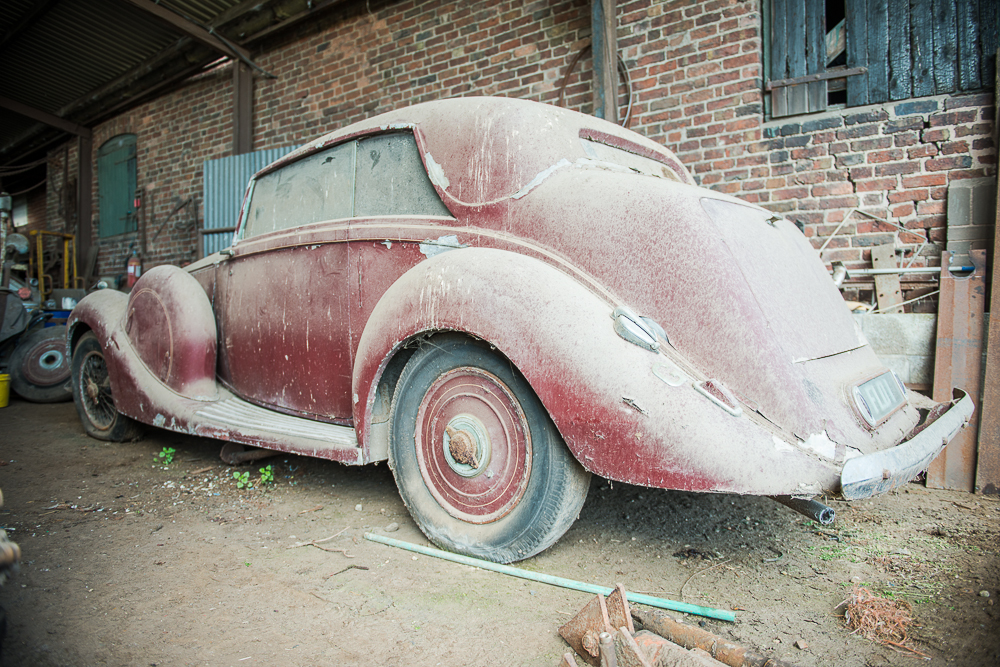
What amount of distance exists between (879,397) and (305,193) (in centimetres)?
265

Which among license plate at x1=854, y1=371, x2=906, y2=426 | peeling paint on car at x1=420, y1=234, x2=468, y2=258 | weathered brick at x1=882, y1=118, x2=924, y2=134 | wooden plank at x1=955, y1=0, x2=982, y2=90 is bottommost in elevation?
license plate at x1=854, y1=371, x2=906, y2=426

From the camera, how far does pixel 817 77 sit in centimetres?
390

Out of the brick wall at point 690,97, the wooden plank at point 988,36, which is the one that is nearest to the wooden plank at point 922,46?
the brick wall at point 690,97

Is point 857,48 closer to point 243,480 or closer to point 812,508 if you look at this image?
point 812,508

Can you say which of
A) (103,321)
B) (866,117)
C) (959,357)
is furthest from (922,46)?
(103,321)

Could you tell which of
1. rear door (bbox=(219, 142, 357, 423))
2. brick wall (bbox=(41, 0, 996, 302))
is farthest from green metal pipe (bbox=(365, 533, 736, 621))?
brick wall (bbox=(41, 0, 996, 302))

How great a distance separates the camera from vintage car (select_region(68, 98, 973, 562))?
159 centimetres

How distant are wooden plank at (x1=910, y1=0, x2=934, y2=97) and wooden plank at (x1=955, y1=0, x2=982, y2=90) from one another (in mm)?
138

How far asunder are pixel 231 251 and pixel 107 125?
364 inches

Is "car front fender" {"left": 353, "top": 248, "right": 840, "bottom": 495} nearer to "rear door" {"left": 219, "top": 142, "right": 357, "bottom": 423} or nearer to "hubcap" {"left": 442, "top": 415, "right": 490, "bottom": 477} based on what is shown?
"hubcap" {"left": 442, "top": 415, "right": 490, "bottom": 477}

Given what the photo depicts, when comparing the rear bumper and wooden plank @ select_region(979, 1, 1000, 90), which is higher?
wooden plank @ select_region(979, 1, 1000, 90)

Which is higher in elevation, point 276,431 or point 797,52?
point 797,52

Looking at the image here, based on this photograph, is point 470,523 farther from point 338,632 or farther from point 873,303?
point 873,303

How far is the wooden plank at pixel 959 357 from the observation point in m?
2.93
